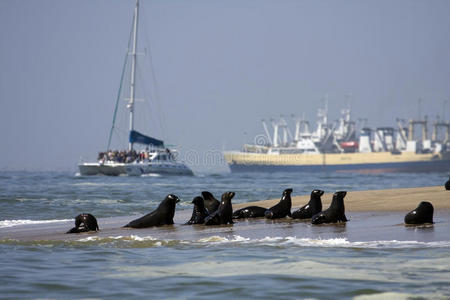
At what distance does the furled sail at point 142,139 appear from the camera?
59.4 meters

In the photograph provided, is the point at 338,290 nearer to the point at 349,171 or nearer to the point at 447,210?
the point at 447,210

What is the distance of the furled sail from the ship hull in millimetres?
57632

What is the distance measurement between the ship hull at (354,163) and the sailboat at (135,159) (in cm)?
5644

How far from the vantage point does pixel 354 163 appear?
11406cm

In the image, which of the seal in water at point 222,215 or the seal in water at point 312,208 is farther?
the seal in water at point 312,208

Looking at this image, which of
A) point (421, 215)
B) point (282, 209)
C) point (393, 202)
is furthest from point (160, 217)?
point (393, 202)

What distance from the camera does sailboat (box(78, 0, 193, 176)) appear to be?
57.4 m

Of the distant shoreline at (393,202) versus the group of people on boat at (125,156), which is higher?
the group of people on boat at (125,156)

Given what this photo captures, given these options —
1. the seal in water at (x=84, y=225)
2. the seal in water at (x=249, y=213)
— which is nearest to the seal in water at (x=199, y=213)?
the seal in water at (x=249, y=213)

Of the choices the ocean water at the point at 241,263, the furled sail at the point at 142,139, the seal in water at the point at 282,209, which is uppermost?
the furled sail at the point at 142,139

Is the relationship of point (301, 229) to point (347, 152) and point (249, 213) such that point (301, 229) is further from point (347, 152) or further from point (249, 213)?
point (347, 152)

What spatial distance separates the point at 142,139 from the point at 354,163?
197 ft

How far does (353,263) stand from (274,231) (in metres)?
2.81

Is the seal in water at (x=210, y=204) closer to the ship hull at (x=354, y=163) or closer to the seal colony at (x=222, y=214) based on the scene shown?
the seal colony at (x=222, y=214)
